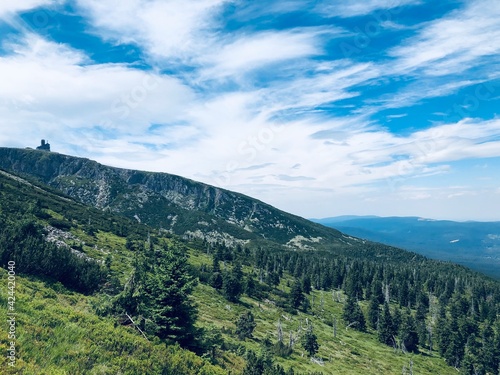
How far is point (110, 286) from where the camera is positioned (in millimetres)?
36844

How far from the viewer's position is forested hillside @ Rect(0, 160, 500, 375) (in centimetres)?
1562

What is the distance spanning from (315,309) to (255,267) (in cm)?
4428

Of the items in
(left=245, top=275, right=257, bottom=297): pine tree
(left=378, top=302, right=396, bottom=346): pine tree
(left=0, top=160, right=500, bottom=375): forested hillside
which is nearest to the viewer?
(left=0, top=160, right=500, bottom=375): forested hillside

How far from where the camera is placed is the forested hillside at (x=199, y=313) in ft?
51.3

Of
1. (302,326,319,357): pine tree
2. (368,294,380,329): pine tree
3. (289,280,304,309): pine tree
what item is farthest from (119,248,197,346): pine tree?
(368,294,380,329): pine tree

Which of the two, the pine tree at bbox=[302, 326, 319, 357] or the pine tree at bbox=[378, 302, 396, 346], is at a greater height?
the pine tree at bbox=[302, 326, 319, 357]

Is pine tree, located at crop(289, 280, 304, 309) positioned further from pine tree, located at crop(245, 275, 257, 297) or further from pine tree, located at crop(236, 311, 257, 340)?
pine tree, located at crop(236, 311, 257, 340)

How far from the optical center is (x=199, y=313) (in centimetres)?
5825

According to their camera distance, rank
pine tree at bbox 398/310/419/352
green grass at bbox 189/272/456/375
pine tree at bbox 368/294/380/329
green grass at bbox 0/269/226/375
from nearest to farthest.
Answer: green grass at bbox 0/269/226/375, green grass at bbox 189/272/456/375, pine tree at bbox 398/310/419/352, pine tree at bbox 368/294/380/329

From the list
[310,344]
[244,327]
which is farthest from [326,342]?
[244,327]

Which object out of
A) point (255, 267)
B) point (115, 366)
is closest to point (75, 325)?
point (115, 366)

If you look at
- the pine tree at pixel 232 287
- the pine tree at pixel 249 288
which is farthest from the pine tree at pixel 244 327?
the pine tree at pixel 249 288

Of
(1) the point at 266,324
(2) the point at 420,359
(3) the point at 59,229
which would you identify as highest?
(3) the point at 59,229

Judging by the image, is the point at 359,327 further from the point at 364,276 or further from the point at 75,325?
the point at 75,325
